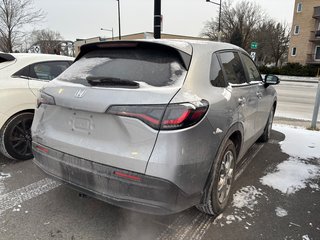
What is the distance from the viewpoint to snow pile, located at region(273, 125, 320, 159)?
481cm

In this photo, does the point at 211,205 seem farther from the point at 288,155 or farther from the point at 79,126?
the point at 288,155

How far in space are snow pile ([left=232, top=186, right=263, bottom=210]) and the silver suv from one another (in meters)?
0.32

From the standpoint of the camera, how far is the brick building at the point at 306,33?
126 feet

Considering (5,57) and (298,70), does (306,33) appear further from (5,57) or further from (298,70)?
(5,57)

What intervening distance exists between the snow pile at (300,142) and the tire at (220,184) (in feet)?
7.49

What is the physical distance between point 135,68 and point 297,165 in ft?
10.5

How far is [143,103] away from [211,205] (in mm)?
A: 1259

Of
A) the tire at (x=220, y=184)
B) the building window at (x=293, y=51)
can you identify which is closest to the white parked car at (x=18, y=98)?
the tire at (x=220, y=184)

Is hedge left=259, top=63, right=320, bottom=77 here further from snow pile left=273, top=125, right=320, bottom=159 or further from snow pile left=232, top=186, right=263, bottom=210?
snow pile left=232, top=186, right=263, bottom=210

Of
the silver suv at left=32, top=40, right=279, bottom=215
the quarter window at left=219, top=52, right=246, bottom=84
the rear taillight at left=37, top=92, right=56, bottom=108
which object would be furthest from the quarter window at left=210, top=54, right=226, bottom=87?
the rear taillight at left=37, top=92, right=56, bottom=108

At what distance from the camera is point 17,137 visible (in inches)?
162

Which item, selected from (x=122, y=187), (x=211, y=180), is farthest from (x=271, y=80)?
(x=122, y=187)

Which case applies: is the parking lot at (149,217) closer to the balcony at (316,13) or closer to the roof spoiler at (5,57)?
the roof spoiler at (5,57)

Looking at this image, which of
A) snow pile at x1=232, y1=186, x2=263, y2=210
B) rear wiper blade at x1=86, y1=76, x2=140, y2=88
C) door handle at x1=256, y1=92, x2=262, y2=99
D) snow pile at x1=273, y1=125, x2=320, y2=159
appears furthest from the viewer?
snow pile at x1=273, y1=125, x2=320, y2=159
